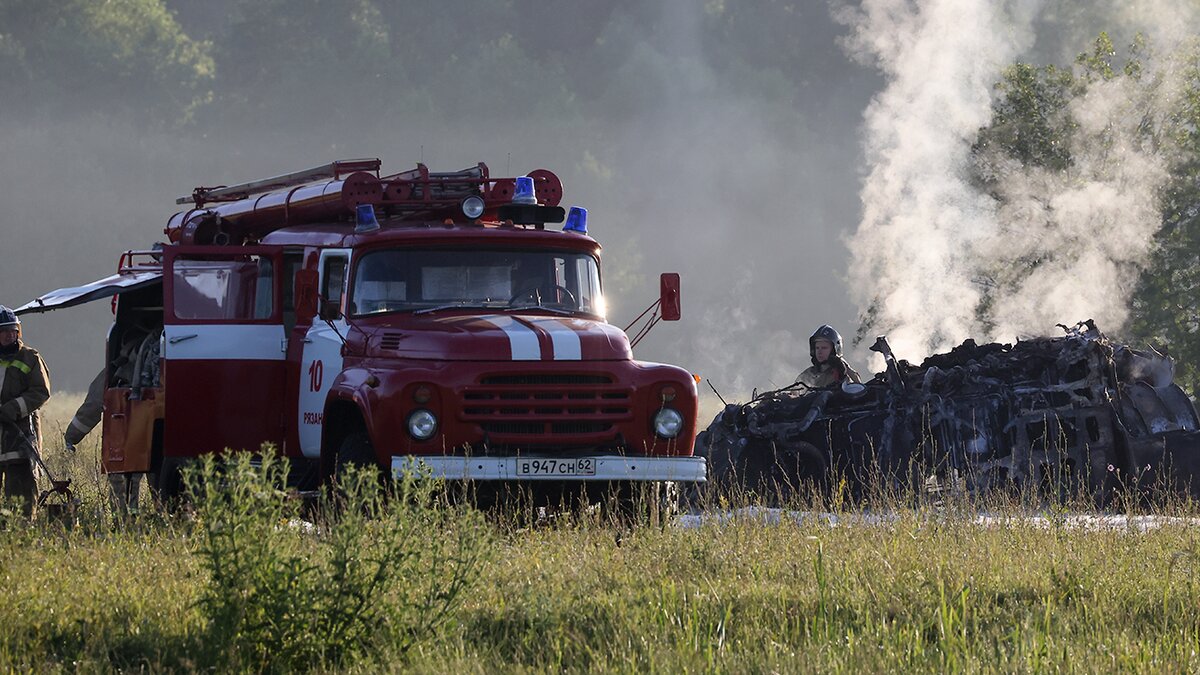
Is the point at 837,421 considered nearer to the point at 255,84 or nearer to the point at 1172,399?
the point at 1172,399

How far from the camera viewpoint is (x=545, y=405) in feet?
34.1

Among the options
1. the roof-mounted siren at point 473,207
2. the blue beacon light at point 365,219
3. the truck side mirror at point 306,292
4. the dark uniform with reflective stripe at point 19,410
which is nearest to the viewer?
the truck side mirror at point 306,292

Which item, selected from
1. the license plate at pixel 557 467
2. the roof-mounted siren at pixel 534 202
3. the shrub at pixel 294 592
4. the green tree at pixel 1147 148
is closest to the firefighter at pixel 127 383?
the roof-mounted siren at pixel 534 202

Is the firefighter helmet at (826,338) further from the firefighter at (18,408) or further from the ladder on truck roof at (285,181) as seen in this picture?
the firefighter at (18,408)

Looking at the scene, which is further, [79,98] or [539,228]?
[79,98]

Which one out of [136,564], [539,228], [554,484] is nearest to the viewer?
[136,564]

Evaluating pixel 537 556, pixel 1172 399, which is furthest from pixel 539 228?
pixel 1172 399

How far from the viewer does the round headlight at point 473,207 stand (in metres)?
11.6

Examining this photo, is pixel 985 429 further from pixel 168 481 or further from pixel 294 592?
pixel 294 592

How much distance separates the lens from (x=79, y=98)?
66.4 metres

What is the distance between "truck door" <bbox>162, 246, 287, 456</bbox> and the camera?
1192 centimetres

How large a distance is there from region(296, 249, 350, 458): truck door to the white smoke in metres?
13.8

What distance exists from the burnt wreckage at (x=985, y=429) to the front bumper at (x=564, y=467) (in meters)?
3.41

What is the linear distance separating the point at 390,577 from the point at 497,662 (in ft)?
1.95
